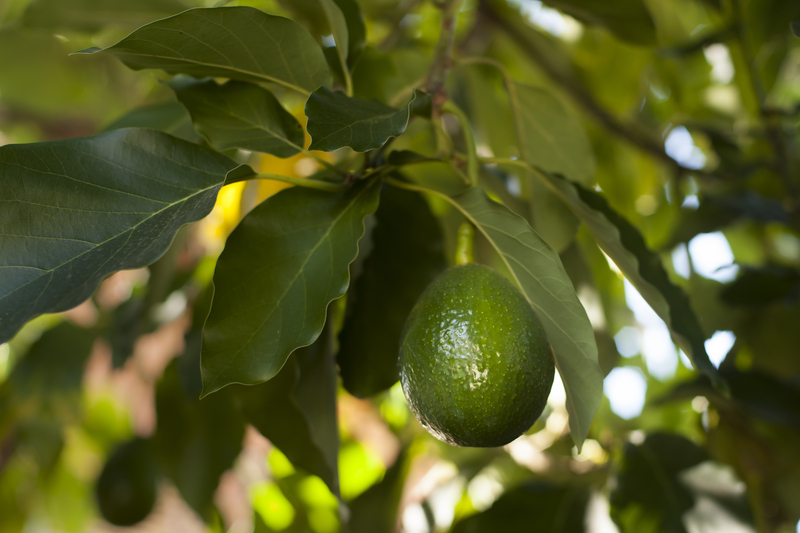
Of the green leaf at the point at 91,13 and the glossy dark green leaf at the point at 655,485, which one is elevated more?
the green leaf at the point at 91,13

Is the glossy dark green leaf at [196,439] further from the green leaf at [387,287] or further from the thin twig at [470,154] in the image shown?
the thin twig at [470,154]

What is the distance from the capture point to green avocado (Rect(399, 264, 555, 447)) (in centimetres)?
40

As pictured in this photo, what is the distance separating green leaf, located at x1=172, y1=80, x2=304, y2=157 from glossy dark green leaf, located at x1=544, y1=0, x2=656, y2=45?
0.54m

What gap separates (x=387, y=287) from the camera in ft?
2.00

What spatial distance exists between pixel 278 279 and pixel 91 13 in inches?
26.7

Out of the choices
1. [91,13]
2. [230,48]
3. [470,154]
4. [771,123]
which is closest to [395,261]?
[470,154]

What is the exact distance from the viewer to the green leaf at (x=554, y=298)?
417 mm

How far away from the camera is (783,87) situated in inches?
71.5

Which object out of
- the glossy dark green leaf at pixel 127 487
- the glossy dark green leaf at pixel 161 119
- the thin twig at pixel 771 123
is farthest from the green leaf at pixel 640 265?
the glossy dark green leaf at pixel 127 487

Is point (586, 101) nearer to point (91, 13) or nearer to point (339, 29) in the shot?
point (339, 29)

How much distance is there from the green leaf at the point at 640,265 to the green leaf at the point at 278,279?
0.70 feet

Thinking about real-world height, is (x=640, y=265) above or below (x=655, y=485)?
above

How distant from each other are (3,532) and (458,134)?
159cm

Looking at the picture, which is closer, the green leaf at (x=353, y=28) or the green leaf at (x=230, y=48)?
the green leaf at (x=230, y=48)
